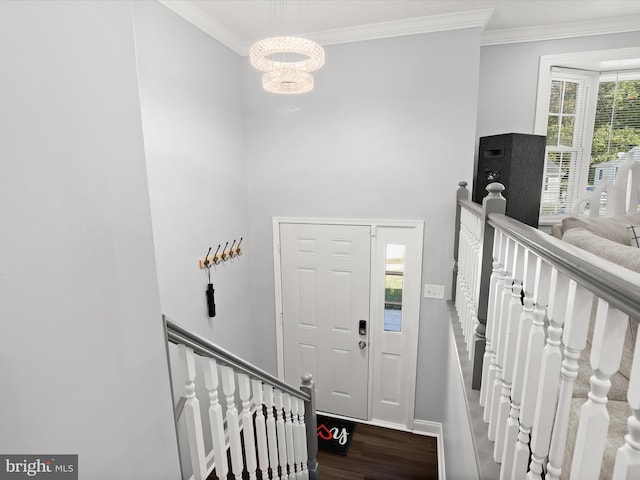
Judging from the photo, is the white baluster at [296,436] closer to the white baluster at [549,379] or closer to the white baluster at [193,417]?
the white baluster at [193,417]

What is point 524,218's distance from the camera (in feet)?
8.07

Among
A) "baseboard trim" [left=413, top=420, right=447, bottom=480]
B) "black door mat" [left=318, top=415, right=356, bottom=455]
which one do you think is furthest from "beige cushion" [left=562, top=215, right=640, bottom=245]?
"black door mat" [left=318, top=415, right=356, bottom=455]

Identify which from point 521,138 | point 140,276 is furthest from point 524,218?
point 140,276

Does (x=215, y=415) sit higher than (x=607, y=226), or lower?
lower

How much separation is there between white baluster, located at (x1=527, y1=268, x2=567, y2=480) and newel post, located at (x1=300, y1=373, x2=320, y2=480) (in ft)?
5.02

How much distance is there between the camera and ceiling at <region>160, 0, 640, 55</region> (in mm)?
2621

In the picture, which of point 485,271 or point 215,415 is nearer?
point 215,415

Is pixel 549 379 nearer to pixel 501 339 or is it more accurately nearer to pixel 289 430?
pixel 501 339

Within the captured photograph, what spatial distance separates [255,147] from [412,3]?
1.90 meters

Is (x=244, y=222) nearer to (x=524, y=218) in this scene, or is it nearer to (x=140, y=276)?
(x=524, y=218)

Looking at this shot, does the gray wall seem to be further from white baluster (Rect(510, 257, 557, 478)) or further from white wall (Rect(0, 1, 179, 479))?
white wall (Rect(0, 1, 179, 479))

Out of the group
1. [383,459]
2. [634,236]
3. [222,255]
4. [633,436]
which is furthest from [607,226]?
[222,255]

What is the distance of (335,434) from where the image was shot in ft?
11.4

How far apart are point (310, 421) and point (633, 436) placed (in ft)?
6.84
